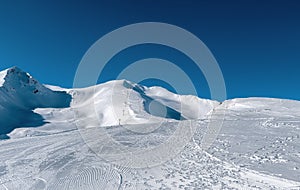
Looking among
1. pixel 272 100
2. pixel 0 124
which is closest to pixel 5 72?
pixel 0 124

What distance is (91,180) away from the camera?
11031 mm

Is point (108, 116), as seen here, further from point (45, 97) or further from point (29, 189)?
point (29, 189)

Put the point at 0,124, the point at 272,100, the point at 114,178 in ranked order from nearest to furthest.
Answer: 1. the point at 114,178
2. the point at 272,100
3. the point at 0,124

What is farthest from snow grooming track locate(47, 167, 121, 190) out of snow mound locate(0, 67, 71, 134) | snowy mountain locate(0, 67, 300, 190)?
snow mound locate(0, 67, 71, 134)

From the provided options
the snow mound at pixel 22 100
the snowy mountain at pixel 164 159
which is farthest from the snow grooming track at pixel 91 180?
the snow mound at pixel 22 100

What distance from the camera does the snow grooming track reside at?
10.3 meters

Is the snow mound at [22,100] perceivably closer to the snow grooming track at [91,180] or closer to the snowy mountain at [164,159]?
the snowy mountain at [164,159]

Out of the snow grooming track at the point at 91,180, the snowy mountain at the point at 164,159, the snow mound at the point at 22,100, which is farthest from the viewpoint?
the snow mound at the point at 22,100

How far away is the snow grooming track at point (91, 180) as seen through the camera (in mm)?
10344

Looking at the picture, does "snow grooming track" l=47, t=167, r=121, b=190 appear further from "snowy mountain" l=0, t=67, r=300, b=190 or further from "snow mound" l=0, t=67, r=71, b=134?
"snow mound" l=0, t=67, r=71, b=134

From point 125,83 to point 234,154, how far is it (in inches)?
3741

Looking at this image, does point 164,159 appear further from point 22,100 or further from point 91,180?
point 22,100

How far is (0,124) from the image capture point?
2030 inches

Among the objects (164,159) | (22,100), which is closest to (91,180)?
(164,159)
